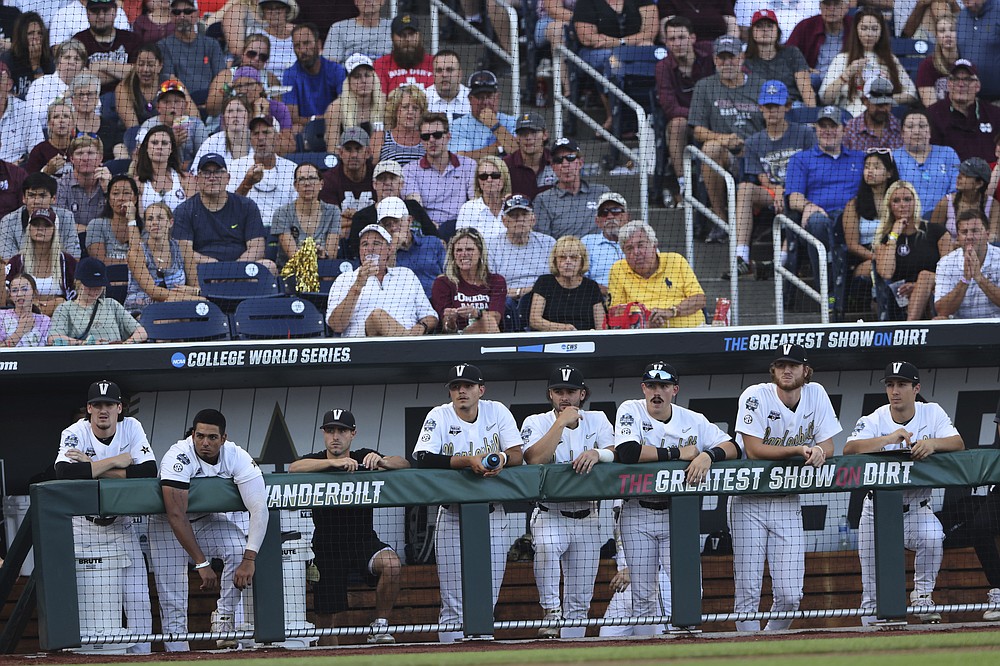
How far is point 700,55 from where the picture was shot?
10.8 m

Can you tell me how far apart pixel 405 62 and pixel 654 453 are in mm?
4401

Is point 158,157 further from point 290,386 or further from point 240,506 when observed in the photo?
point 240,506

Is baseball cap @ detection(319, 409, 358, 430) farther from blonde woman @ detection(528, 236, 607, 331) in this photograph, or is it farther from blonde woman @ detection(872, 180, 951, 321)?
blonde woman @ detection(872, 180, 951, 321)

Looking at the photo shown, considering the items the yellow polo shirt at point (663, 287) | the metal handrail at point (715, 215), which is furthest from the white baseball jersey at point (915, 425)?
the metal handrail at point (715, 215)

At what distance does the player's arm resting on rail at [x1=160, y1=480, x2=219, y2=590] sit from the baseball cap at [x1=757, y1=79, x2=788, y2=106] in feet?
17.1

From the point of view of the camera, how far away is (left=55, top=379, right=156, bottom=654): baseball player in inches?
283

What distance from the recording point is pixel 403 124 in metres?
9.91

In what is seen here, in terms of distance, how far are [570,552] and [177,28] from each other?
5489 millimetres

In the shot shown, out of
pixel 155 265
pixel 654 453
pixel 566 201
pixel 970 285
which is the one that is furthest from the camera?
pixel 566 201

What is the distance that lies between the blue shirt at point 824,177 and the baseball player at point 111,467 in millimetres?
4697

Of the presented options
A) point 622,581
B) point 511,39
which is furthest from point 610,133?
point 622,581

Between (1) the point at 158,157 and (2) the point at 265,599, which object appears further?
(1) the point at 158,157

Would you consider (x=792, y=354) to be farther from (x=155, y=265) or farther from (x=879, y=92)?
(x=155, y=265)

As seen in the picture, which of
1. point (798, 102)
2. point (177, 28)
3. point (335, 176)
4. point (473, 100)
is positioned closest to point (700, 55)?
point (798, 102)
